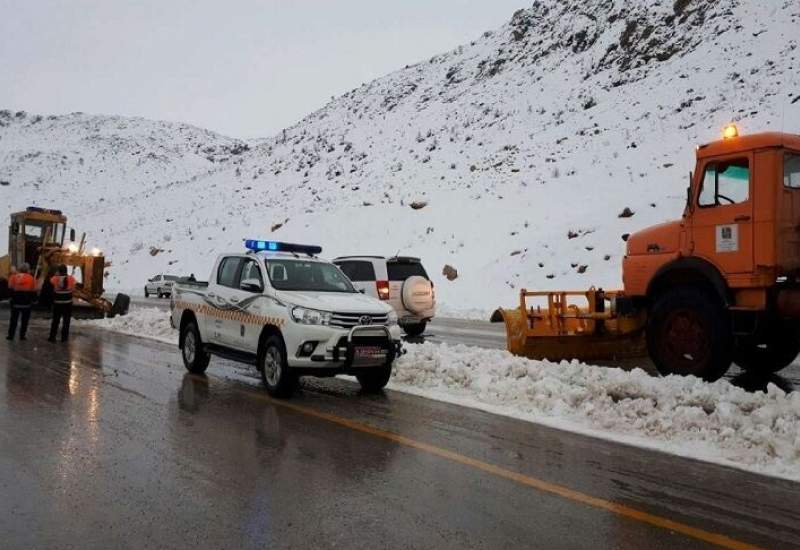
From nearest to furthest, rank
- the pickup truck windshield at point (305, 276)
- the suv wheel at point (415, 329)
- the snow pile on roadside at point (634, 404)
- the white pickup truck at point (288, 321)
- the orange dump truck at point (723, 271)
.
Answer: the snow pile on roadside at point (634, 404)
the orange dump truck at point (723, 271)
the white pickup truck at point (288, 321)
the pickup truck windshield at point (305, 276)
the suv wheel at point (415, 329)

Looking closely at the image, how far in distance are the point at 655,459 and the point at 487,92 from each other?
47521 millimetres

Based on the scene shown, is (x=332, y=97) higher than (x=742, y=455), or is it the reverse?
(x=332, y=97)

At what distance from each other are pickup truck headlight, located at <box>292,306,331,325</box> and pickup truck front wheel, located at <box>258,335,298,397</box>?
39 centimetres

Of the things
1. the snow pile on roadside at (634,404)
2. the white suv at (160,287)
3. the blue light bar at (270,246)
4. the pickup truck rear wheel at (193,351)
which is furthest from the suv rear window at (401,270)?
the white suv at (160,287)

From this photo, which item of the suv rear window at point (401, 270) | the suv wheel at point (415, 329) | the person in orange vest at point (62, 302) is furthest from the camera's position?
the suv wheel at point (415, 329)

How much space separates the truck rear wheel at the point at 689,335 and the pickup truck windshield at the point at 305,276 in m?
4.22

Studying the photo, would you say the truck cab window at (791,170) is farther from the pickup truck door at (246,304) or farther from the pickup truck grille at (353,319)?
the pickup truck door at (246,304)

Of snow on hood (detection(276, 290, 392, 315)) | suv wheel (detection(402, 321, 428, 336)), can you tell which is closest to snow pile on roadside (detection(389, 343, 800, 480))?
snow on hood (detection(276, 290, 392, 315))

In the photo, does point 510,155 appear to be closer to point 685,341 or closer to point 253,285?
point 685,341

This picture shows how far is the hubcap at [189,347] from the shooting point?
10.7m

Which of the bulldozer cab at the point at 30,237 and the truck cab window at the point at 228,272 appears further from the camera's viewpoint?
the bulldozer cab at the point at 30,237

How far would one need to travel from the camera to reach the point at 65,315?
14.5 m

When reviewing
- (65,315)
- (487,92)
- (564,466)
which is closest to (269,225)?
(487,92)

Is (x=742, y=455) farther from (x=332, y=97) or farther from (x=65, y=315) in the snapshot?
(x=332, y=97)
